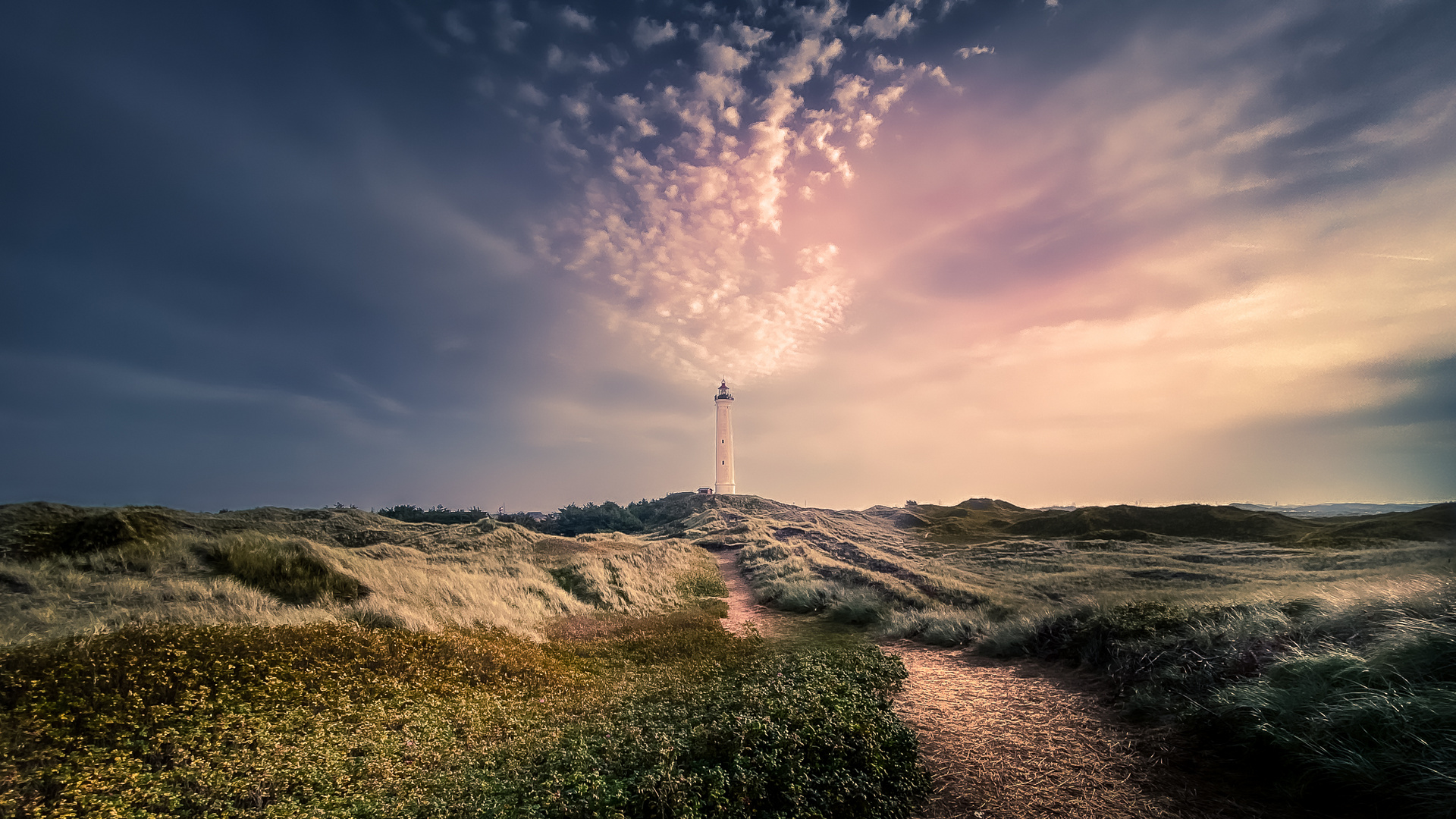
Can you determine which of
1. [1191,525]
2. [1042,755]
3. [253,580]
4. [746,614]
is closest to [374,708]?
[253,580]

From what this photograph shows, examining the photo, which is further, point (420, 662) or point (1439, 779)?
point (420, 662)

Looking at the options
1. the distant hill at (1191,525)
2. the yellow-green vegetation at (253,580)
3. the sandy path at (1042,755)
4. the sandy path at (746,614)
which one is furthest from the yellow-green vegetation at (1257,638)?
the yellow-green vegetation at (253,580)

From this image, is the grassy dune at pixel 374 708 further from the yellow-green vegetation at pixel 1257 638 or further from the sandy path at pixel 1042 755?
the yellow-green vegetation at pixel 1257 638

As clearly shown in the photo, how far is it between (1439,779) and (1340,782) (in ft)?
2.08

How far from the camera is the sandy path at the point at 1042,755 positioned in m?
4.55

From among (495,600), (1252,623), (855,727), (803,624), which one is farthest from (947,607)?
(495,600)

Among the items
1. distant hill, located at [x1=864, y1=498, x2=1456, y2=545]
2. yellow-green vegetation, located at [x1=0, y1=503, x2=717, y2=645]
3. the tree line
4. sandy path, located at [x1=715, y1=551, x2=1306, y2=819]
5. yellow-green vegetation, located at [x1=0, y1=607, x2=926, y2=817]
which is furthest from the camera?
the tree line

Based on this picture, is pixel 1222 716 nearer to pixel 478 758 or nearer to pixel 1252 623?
pixel 1252 623

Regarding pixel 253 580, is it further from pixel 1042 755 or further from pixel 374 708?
pixel 1042 755

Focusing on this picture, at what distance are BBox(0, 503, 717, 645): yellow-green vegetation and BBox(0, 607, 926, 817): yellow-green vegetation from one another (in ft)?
4.79

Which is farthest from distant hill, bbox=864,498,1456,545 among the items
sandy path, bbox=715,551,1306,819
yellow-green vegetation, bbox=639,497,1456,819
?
sandy path, bbox=715,551,1306,819

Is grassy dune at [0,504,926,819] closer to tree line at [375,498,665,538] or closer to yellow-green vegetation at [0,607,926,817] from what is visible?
yellow-green vegetation at [0,607,926,817]

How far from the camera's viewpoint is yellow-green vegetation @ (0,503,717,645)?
302 inches

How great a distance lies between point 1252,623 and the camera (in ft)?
22.5
